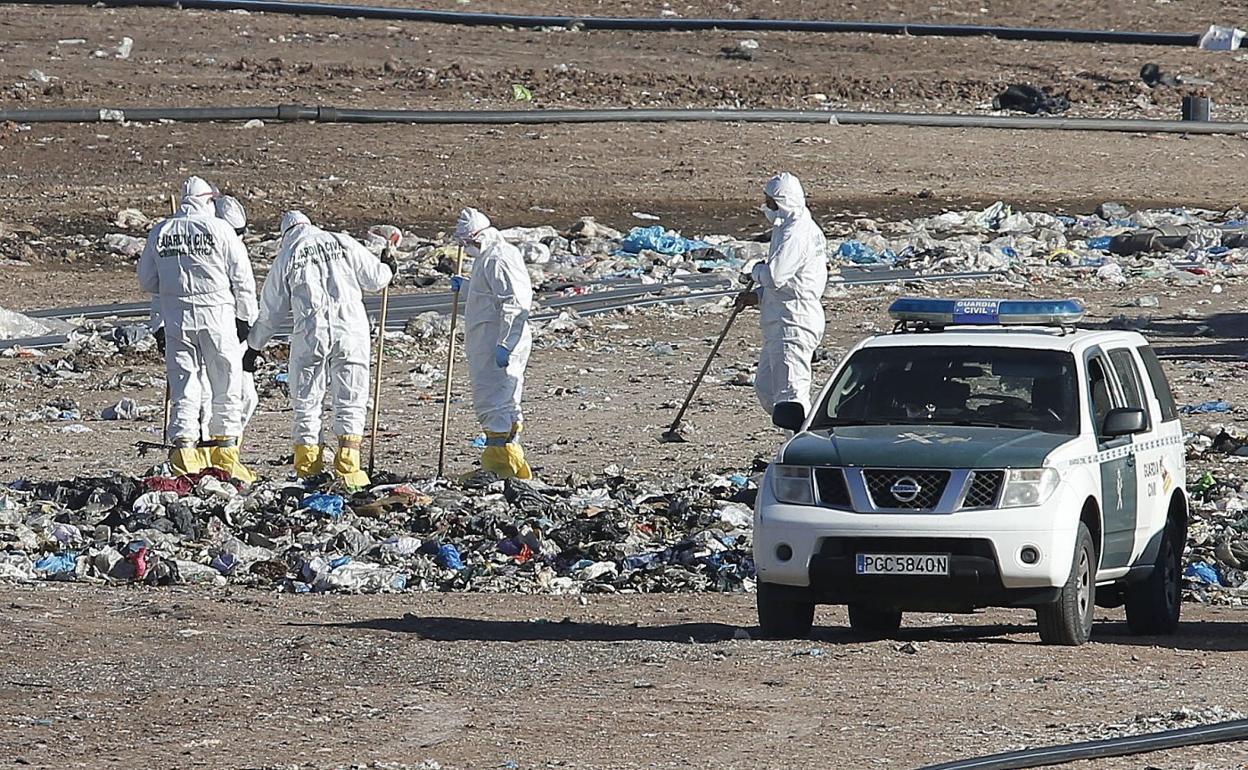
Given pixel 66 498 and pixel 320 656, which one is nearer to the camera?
pixel 320 656

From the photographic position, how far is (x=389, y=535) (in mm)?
14016

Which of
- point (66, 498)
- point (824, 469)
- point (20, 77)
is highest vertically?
point (20, 77)

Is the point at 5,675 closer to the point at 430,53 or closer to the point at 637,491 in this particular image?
the point at 637,491

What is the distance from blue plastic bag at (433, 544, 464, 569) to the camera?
13.5 meters

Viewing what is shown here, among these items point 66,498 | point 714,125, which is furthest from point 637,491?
point 714,125

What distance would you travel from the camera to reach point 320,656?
10297 mm

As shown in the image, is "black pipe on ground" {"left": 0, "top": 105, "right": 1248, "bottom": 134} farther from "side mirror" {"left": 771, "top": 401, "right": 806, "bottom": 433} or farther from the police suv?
"side mirror" {"left": 771, "top": 401, "right": 806, "bottom": 433}

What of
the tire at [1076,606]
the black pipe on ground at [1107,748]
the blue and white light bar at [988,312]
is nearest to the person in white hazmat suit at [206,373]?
the blue and white light bar at [988,312]

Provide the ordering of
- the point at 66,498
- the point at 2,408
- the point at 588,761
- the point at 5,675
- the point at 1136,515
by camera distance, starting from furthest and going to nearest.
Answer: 1. the point at 2,408
2. the point at 66,498
3. the point at 1136,515
4. the point at 5,675
5. the point at 588,761

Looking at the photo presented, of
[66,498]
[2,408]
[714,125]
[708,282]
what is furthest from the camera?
[714,125]

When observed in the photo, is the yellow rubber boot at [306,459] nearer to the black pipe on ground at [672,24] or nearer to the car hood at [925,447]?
the car hood at [925,447]

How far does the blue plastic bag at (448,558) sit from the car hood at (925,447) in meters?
3.54

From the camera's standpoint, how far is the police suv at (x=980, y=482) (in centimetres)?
985

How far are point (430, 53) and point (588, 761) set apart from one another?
3709 centimetres
